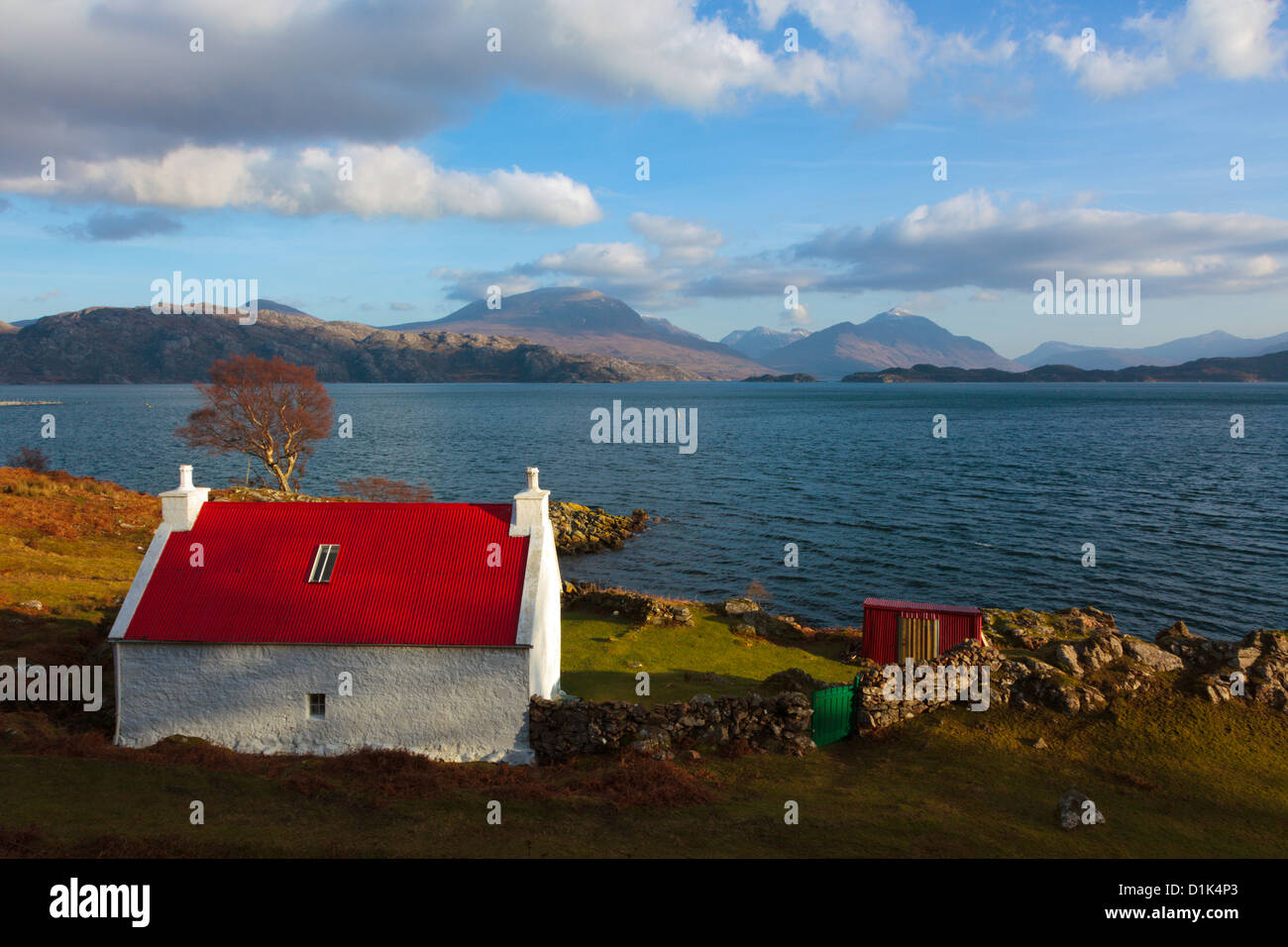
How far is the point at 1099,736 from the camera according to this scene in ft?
71.7

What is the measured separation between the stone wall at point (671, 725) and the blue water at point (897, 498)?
2402 cm

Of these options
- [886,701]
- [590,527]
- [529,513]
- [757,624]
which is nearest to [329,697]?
[529,513]

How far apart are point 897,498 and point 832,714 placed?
2468 inches

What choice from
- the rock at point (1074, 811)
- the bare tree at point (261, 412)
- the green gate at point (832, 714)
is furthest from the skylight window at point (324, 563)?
the bare tree at point (261, 412)

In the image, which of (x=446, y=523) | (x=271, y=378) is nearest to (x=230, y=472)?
(x=271, y=378)

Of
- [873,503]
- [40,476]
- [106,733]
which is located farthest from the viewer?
[873,503]

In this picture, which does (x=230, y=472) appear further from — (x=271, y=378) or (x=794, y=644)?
(x=794, y=644)

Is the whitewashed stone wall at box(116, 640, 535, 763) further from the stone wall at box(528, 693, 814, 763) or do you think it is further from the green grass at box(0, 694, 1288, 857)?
the green grass at box(0, 694, 1288, 857)

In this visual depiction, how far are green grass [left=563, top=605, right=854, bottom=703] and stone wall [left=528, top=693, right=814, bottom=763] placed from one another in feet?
9.11

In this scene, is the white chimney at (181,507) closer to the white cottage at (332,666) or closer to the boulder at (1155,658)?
the white cottage at (332,666)

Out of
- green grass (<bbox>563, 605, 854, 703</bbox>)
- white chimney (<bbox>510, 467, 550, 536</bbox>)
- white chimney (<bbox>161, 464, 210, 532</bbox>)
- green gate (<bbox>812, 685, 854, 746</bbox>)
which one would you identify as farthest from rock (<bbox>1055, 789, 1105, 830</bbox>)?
white chimney (<bbox>161, 464, 210, 532</bbox>)

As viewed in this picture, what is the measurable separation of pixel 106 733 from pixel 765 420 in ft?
576

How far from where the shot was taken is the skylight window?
24094 mm

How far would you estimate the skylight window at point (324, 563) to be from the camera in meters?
24.1
